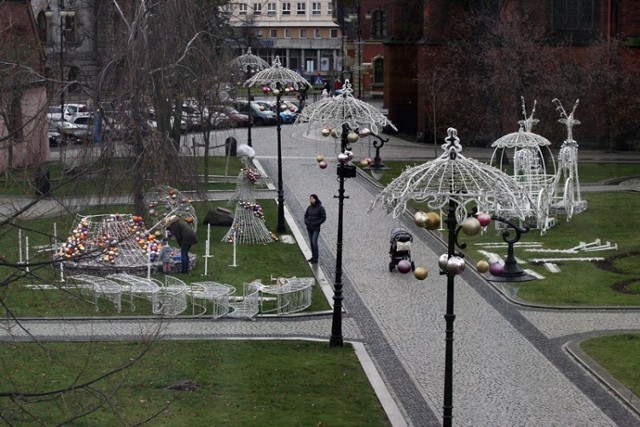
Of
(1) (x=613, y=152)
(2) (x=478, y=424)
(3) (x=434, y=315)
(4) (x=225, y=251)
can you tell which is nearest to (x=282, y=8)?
(1) (x=613, y=152)

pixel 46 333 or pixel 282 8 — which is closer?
pixel 46 333

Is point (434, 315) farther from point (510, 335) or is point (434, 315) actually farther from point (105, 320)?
point (105, 320)

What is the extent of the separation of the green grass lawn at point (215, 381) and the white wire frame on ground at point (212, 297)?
2.05m

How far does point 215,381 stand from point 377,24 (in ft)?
225

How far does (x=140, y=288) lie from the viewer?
23125 millimetres

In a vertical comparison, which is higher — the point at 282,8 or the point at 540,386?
the point at 282,8

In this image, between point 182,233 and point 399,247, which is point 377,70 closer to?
point 399,247

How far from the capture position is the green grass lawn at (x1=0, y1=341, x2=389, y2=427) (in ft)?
53.2

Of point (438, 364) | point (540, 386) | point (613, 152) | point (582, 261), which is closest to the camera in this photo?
point (540, 386)

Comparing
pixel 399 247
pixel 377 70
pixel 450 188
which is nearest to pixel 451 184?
pixel 450 188

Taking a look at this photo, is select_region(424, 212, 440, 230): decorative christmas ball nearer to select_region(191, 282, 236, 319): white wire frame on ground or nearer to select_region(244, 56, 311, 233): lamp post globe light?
select_region(191, 282, 236, 319): white wire frame on ground

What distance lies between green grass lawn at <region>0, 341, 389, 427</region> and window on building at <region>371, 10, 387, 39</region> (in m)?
59.8

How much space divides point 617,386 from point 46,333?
352 inches

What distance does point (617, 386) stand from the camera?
60.0 feet
